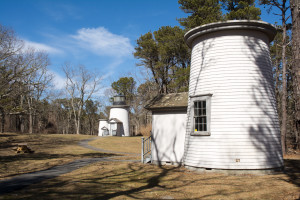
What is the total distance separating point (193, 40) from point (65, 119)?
59465 millimetres

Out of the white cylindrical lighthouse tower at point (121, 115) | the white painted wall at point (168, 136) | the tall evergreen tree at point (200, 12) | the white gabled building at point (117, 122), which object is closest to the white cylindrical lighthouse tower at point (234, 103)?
the white painted wall at point (168, 136)

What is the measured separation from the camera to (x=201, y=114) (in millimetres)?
10695

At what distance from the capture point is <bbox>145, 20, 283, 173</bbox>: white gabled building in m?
9.70

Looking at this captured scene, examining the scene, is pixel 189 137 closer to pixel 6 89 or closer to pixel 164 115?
pixel 164 115

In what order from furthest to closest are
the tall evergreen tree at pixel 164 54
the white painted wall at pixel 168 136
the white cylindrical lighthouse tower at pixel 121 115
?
the white cylindrical lighthouse tower at pixel 121 115
the tall evergreen tree at pixel 164 54
the white painted wall at pixel 168 136

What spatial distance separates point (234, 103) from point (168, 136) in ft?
13.4

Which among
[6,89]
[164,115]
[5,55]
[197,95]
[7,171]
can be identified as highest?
[5,55]

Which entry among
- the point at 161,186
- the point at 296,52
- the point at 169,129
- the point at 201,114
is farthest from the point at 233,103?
the point at 161,186

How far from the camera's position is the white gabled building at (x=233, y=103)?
9703 millimetres

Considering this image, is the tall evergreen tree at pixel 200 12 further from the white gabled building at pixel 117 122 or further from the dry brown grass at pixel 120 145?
the white gabled building at pixel 117 122

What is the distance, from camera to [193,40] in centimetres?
1195

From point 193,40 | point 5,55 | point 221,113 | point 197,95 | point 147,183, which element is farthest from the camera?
point 5,55

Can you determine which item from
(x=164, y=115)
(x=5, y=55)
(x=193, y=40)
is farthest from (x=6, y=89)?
(x=193, y=40)

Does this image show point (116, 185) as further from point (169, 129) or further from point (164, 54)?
point (164, 54)
